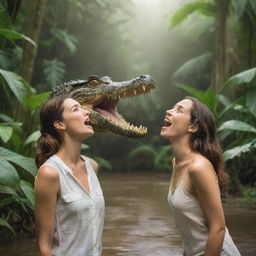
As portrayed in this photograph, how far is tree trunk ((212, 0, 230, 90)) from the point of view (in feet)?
32.4

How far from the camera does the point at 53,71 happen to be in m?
16.0

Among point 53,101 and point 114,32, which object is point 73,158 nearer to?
point 53,101

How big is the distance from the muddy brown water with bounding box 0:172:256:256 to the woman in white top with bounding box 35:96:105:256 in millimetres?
2245

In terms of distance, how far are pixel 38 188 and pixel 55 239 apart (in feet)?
0.81

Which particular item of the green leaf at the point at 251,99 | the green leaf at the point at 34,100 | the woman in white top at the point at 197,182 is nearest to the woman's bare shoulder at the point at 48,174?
the woman in white top at the point at 197,182

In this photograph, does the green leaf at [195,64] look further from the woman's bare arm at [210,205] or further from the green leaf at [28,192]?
the woman's bare arm at [210,205]

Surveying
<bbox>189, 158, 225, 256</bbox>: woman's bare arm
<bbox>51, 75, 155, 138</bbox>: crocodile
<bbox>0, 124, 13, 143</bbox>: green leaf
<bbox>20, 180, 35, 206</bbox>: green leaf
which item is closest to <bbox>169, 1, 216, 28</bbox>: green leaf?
<bbox>0, 124, 13, 143</bbox>: green leaf

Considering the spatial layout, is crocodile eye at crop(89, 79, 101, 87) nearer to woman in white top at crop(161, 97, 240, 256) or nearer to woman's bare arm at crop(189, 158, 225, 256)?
woman in white top at crop(161, 97, 240, 256)

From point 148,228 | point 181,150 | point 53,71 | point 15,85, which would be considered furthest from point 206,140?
point 53,71

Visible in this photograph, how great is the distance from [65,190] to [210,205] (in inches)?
25.8

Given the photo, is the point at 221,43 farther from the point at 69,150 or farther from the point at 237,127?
the point at 69,150

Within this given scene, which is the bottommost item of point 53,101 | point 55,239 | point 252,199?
point 252,199

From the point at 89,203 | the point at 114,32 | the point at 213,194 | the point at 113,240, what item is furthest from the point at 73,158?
the point at 114,32

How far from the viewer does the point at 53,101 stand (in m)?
2.39
